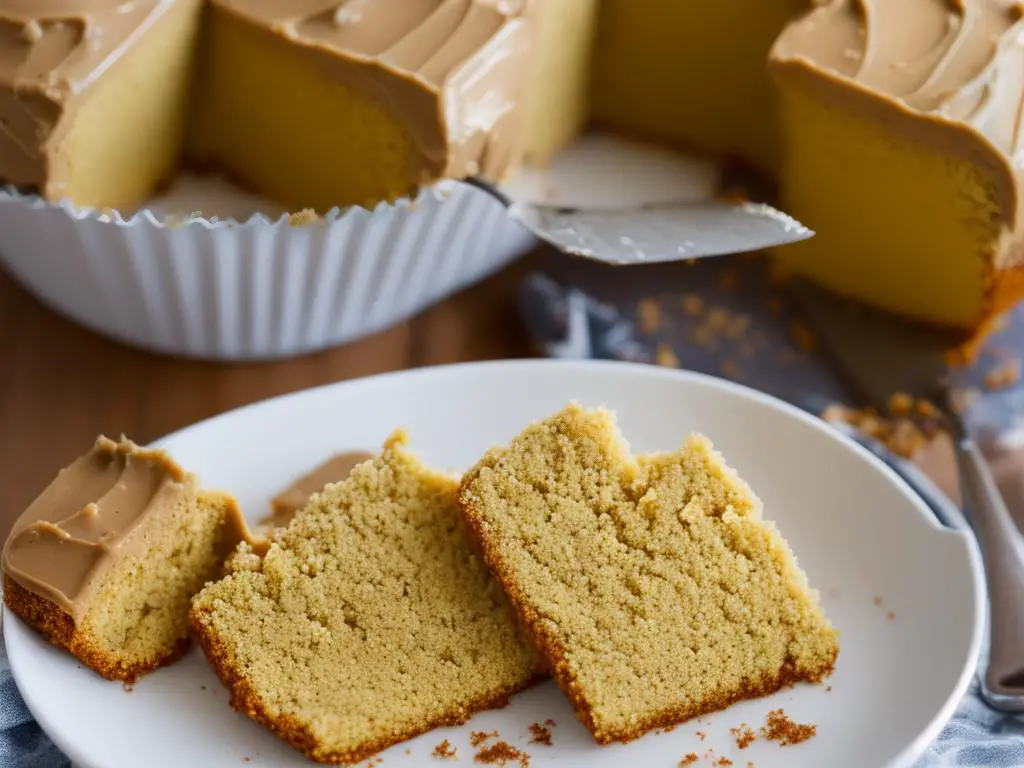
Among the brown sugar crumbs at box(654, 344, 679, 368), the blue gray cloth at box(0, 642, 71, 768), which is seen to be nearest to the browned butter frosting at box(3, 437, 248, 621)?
the blue gray cloth at box(0, 642, 71, 768)

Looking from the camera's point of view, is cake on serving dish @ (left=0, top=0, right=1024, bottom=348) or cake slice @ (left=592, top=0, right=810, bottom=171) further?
cake slice @ (left=592, top=0, right=810, bottom=171)

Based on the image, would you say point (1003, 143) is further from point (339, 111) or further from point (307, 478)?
point (307, 478)

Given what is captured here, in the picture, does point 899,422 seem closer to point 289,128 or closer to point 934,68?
point 934,68

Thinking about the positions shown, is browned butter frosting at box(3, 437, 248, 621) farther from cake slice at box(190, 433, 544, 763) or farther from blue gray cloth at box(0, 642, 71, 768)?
blue gray cloth at box(0, 642, 71, 768)

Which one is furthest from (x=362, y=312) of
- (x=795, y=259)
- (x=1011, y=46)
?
(x=1011, y=46)

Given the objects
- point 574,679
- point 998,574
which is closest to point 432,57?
point 574,679

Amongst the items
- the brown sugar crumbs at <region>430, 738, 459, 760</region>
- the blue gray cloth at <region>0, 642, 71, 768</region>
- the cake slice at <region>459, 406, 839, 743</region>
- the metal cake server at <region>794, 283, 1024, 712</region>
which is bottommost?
the blue gray cloth at <region>0, 642, 71, 768</region>

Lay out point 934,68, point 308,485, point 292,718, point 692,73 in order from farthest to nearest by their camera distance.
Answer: point 692,73
point 934,68
point 308,485
point 292,718

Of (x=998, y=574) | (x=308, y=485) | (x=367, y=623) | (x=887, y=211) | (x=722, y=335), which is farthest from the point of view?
(x=722, y=335)
